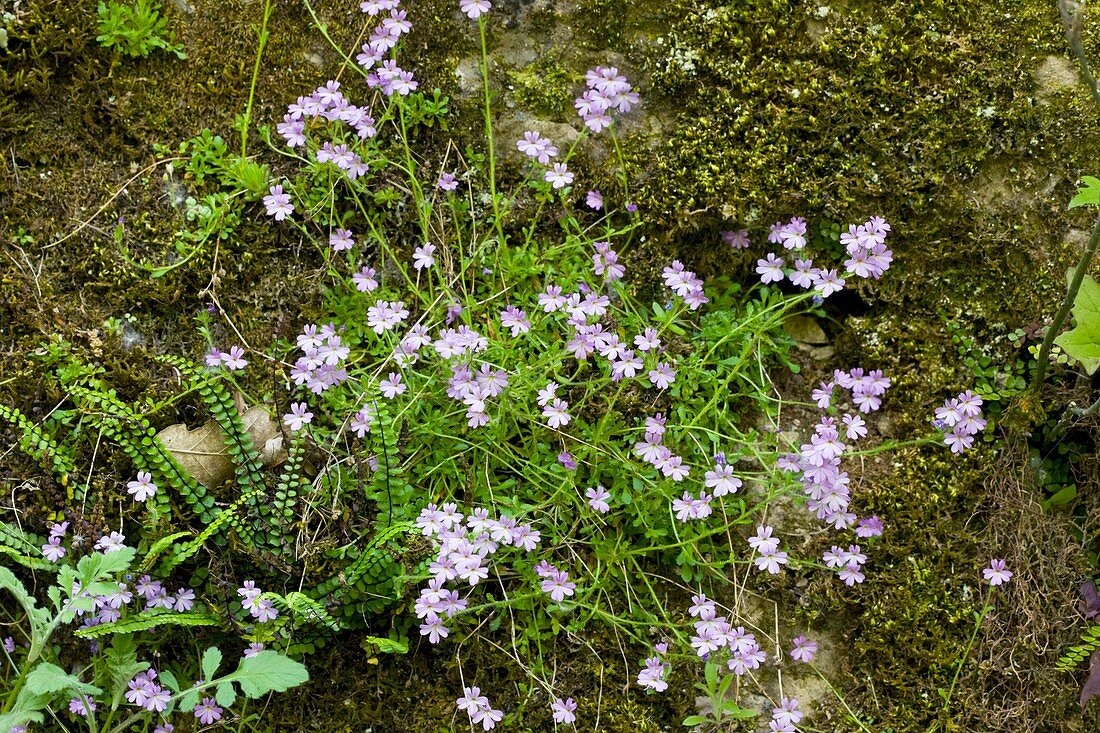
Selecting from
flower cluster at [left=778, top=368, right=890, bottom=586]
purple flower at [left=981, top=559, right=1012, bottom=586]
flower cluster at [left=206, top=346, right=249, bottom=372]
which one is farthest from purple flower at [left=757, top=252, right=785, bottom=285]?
flower cluster at [left=206, top=346, right=249, bottom=372]

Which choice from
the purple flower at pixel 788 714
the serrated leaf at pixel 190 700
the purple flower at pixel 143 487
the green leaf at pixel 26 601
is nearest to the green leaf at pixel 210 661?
the serrated leaf at pixel 190 700

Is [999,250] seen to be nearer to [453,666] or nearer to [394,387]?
[394,387]

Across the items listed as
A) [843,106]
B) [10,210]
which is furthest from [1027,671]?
[10,210]

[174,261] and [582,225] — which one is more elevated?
[582,225]

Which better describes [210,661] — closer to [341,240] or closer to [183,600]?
[183,600]

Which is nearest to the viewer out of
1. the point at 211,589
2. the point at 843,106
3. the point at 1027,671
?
the point at 211,589

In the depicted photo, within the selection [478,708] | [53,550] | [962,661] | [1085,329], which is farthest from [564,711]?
[1085,329]
